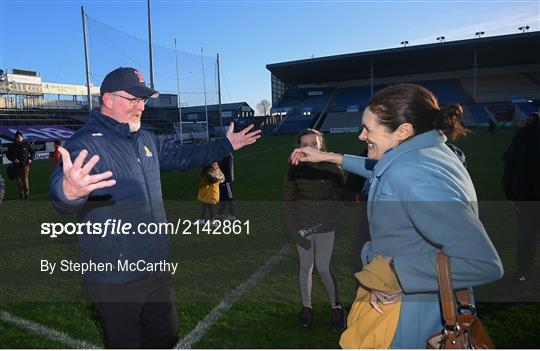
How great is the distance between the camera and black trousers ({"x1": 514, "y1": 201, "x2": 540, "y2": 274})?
4828mm

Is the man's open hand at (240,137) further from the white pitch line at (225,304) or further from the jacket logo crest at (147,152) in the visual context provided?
the white pitch line at (225,304)

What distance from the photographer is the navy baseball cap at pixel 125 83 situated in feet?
9.02

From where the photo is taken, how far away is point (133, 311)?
2.64 meters

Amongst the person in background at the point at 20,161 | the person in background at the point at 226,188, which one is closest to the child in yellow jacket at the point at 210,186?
the person in background at the point at 226,188

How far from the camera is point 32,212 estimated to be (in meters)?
10.4

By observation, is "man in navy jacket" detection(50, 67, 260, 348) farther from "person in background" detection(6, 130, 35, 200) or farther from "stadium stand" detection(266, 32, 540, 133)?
"stadium stand" detection(266, 32, 540, 133)

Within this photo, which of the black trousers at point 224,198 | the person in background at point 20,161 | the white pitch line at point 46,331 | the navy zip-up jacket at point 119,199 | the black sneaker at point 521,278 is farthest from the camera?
the person in background at point 20,161

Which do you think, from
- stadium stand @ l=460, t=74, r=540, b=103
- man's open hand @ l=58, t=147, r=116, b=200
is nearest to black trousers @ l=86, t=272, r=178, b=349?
man's open hand @ l=58, t=147, r=116, b=200

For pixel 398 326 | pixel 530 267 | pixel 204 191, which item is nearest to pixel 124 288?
pixel 398 326

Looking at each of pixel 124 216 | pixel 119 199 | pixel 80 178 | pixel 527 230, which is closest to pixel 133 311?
pixel 124 216

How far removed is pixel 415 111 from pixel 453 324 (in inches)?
34.5

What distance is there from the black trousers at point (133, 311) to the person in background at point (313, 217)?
1.62 metres

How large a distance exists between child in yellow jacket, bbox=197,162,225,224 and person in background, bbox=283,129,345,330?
3892 millimetres

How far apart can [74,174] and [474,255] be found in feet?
6.06
